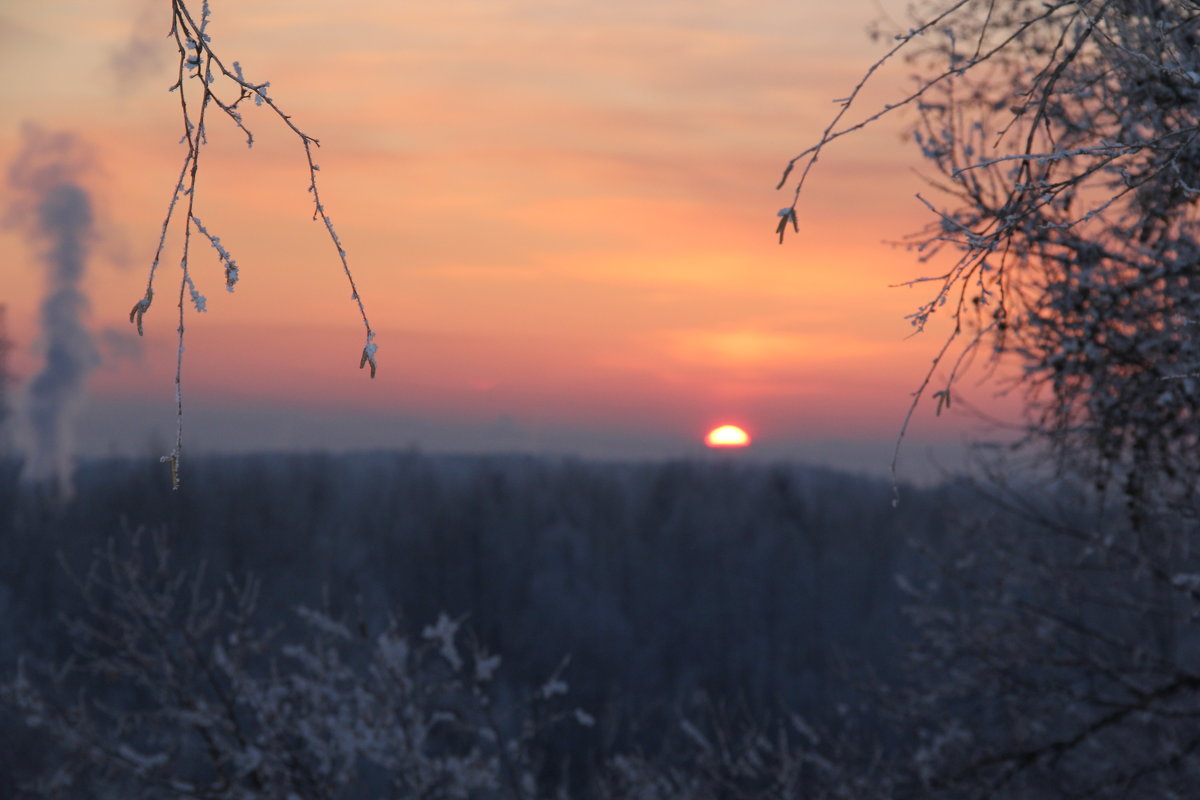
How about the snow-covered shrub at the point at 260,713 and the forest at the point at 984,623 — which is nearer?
the forest at the point at 984,623

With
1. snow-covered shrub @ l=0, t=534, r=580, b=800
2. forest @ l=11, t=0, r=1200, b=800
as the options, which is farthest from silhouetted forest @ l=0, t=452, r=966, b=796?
snow-covered shrub @ l=0, t=534, r=580, b=800

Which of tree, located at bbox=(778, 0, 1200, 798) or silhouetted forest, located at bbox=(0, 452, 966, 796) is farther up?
tree, located at bbox=(778, 0, 1200, 798)

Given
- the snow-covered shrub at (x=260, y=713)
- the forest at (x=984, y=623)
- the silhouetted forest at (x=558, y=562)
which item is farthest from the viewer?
the silhouetted forest at (x=558, y=562)

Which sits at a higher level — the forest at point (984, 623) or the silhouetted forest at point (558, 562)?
the forest at point (984, 623)

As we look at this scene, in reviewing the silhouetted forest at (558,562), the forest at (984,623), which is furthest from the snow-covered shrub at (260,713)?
the silhouetted forest at (558,562)

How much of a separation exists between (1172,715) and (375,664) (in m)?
5.67

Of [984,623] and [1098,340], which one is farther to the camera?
[984,623]

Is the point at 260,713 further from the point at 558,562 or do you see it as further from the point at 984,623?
the point at 558,562

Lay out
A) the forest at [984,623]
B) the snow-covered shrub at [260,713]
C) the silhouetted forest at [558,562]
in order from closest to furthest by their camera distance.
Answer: the forest at [984,623], the snow-covered shrub at [260,713], the silhouetted forest at [558,562]

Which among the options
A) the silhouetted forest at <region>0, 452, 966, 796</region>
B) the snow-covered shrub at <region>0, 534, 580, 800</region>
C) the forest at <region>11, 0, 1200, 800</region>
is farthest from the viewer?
the silhouetted forest at <region>0, 452, 966, 796</region>

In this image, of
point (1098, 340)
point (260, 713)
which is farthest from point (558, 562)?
point (1098, 340)

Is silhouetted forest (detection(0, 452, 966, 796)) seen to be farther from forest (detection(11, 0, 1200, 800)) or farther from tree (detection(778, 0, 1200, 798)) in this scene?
tree (detection(778, 0, 1200, 798))

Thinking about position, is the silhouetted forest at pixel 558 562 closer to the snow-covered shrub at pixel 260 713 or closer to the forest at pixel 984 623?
the forest at pixel 984 623

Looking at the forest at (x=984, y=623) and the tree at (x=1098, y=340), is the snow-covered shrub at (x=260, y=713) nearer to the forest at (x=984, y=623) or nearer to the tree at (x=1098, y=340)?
the forest at (x=984, y=623)
